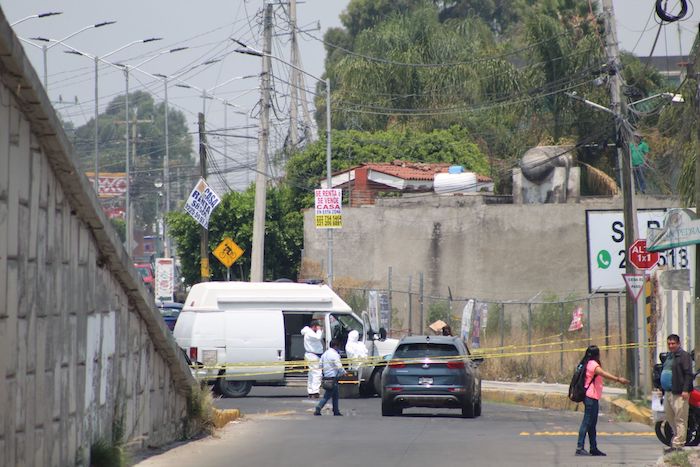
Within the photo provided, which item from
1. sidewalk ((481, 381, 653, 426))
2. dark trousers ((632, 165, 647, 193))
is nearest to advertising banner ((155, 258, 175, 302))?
dark trousers ((632, 165, 647, 193))

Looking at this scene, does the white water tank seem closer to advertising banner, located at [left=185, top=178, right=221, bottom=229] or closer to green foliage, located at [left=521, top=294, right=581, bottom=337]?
green foliage, located at [left=521, top=294, right=581, bottom=337]

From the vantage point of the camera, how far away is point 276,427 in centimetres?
2059

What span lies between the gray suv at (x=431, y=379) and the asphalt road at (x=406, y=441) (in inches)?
15.2

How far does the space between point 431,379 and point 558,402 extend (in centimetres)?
519

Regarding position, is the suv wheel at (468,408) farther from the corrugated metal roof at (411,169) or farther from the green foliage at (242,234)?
the green foliage at (242,234)

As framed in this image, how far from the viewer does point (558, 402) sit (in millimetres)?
27438

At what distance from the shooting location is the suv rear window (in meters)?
23.8

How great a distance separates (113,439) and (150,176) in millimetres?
104190

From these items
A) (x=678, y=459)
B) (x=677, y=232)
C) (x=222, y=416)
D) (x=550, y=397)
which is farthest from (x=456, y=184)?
(x=678, y=459)


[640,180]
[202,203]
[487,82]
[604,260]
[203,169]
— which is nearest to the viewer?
[604,260]

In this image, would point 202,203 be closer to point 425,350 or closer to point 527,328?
point 527,328

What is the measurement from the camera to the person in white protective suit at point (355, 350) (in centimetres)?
2886

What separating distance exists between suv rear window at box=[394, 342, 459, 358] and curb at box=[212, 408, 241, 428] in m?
3.82

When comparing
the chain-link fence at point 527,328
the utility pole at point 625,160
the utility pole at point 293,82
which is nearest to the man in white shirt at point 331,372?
the utility pole at point 625,160
